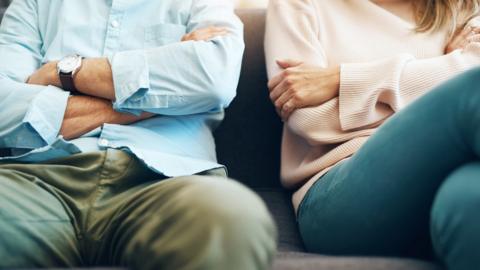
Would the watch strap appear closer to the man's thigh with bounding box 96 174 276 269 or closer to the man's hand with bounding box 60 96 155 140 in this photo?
the man's hand with bounding box 60 96 155 140

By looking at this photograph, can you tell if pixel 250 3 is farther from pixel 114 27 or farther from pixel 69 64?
pixel 69 64

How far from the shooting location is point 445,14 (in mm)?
1278

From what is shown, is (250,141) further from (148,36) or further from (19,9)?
(19,9)

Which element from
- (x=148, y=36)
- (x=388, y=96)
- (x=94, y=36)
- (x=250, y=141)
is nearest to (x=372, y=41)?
(x=388, y=96)

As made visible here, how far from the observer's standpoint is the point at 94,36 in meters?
1.23

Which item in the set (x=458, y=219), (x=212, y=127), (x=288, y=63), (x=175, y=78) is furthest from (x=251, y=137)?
(x=458, y=219)

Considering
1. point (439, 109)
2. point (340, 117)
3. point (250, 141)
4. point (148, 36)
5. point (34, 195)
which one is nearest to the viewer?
point (439, 109)

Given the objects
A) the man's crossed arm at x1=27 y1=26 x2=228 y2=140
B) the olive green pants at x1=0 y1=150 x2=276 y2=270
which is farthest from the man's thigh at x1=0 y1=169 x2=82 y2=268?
the man's crossed arm at x1=27 y1=26 x2=228 y2=140

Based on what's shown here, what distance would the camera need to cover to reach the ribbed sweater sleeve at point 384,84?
42.8 inches

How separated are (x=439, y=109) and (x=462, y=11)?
0.65 m

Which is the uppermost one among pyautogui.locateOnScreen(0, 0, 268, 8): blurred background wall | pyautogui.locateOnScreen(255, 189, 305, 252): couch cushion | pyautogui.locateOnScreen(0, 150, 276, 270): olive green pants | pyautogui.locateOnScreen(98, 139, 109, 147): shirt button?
pyautogui.locateOnScreen(0, 150, 276, 270): olive green pants

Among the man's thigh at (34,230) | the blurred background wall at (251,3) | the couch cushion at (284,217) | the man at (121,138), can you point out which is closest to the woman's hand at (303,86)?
the man at (121,138)

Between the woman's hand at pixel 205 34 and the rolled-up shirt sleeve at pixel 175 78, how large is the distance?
28 millimetres

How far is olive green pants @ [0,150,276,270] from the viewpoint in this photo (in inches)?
24.9
